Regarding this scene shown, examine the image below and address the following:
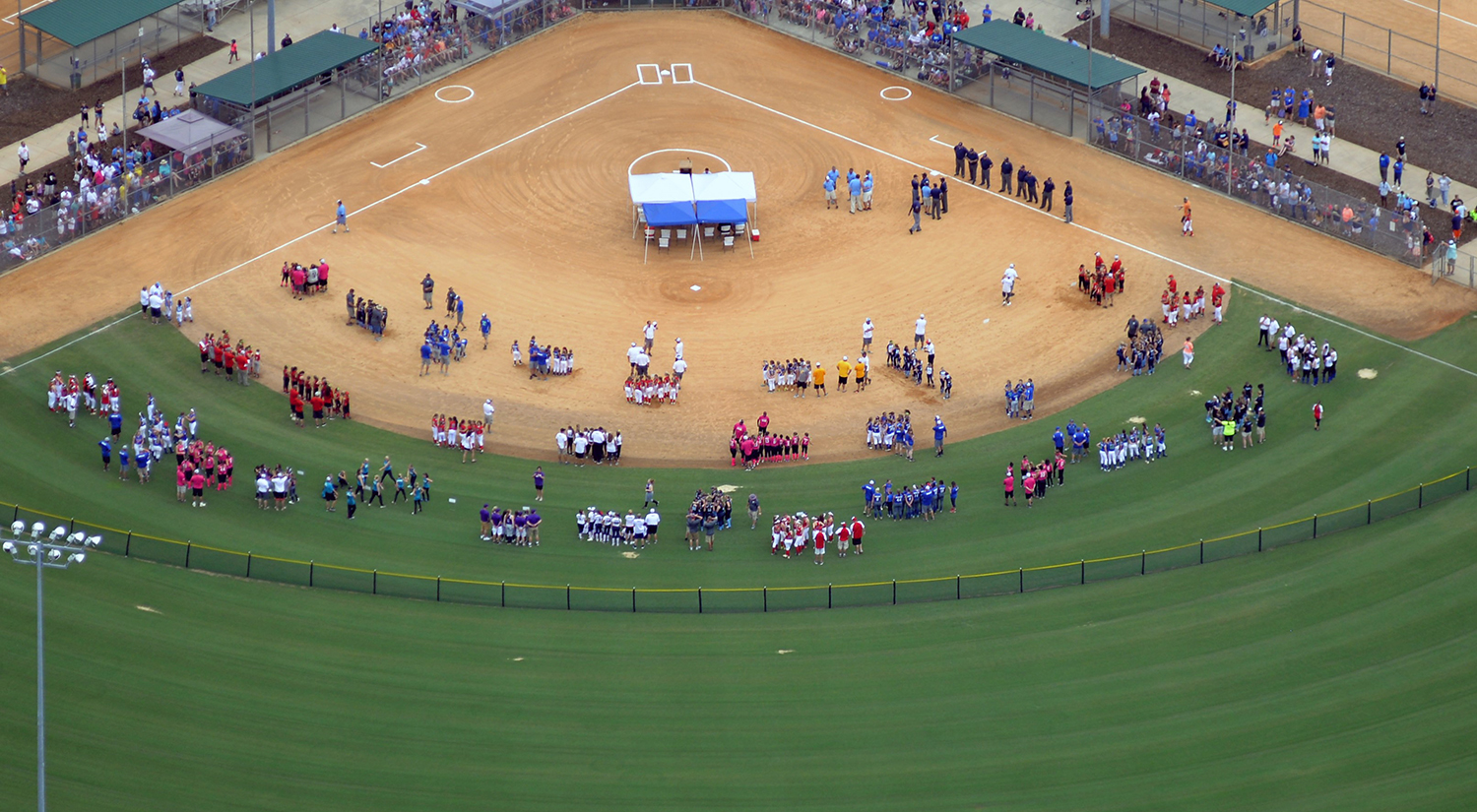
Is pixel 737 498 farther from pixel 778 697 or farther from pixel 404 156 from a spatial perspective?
pixel 404 156

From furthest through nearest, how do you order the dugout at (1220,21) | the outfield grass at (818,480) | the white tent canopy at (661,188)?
the dugout at (1220,21) → the white tent canopy at (661,188) → the outfield grass at (818,480)

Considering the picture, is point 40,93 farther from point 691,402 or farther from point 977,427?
point 977,427

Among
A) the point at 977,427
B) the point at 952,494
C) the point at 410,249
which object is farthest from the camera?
the point at 410,249

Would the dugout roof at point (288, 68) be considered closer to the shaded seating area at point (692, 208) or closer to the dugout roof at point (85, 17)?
the dugout roof at point (85, 17)

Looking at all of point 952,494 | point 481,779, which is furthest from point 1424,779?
point 481,779

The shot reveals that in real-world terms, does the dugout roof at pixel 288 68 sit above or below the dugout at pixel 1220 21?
below

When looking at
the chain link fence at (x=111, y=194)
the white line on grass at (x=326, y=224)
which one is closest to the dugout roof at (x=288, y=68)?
the chain link fence at (x=111, y=194)

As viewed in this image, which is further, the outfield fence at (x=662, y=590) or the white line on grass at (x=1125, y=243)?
the white line on grass at (x=1125, y=243)

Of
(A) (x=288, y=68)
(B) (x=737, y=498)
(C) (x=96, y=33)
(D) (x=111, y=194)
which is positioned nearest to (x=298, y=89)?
(A) (x=288, y=68)
